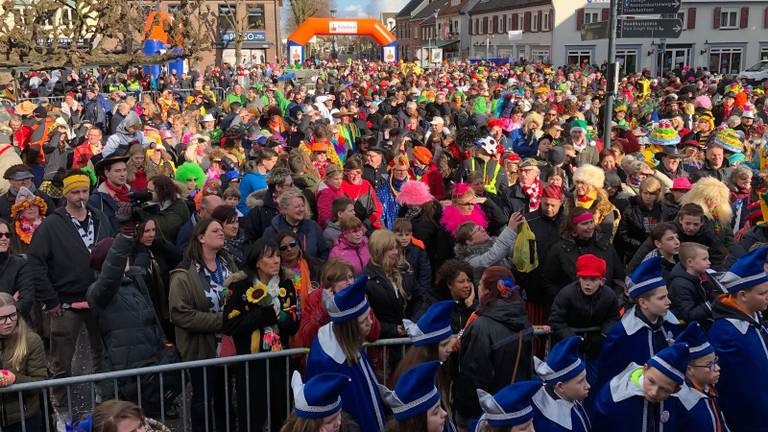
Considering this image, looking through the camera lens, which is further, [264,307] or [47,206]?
[47,206]

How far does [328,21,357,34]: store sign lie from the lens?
130 feet

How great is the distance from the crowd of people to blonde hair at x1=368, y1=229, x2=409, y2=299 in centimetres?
2

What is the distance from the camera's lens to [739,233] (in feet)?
22.5

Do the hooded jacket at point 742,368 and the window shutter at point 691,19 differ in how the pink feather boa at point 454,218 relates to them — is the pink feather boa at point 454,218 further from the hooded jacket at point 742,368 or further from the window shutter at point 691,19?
the window shutter at point 691,19

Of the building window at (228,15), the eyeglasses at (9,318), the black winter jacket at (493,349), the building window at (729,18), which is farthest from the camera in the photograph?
the building window at (729,18)

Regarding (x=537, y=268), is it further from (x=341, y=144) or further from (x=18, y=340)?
(x=341, y=144)

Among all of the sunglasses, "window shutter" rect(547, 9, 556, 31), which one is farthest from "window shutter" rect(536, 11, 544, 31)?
the sunglasses

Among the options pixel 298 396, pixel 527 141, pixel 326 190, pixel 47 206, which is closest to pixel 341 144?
pixel 527 141

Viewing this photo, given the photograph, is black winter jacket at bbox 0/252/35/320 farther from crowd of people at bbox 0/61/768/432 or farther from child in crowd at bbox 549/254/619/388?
child in crowd at bbox 549/254/619/388

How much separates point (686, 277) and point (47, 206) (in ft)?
17.9

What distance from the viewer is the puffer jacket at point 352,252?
18.7 ft

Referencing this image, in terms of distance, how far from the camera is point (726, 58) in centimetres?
5372

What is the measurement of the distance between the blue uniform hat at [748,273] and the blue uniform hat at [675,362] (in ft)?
3.59

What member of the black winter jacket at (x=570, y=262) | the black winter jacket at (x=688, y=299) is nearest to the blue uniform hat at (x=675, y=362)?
the black winter jacket at (x=688, y=299)
